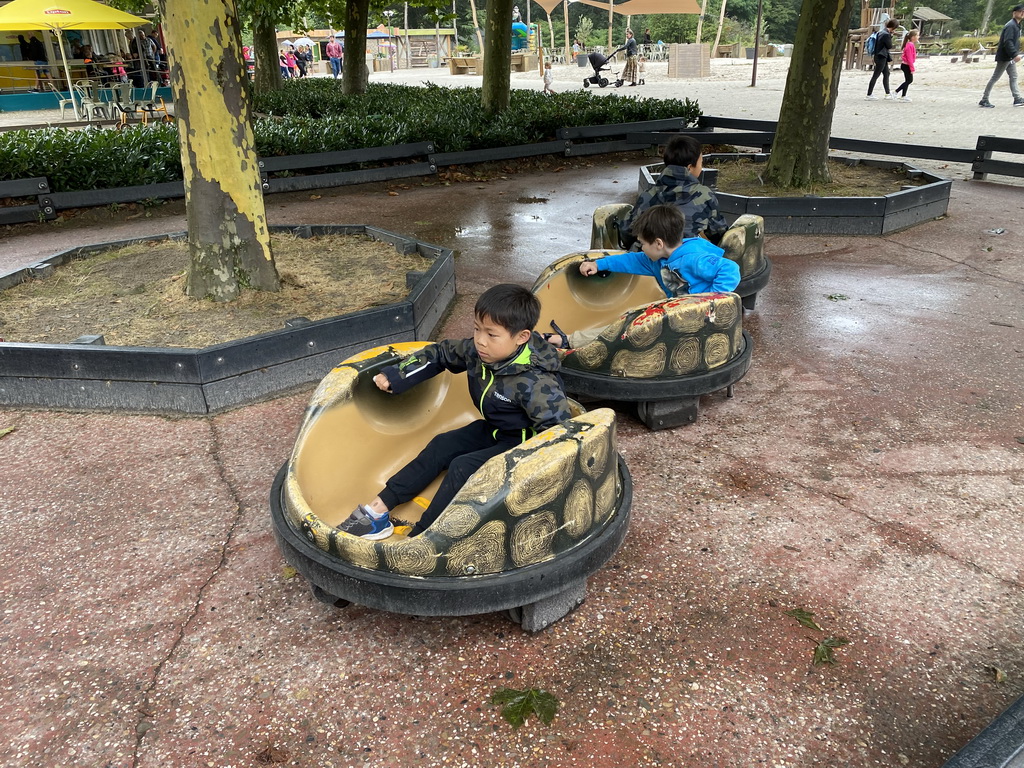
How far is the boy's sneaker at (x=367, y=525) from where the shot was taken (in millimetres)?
2502

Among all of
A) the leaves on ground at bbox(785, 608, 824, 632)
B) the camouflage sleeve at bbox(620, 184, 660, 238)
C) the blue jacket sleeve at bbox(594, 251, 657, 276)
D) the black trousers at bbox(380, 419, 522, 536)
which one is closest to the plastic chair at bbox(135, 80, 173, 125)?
the camouflage sleeve at bbox(620, 184, 660, 238)

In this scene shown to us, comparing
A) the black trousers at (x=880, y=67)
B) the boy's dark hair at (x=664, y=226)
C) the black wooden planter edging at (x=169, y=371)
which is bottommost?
the black wooden planter edging at (x=169, y=371)

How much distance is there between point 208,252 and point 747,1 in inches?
2471

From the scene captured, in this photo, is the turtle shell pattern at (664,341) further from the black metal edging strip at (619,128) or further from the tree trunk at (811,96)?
the black metal edging strip at (619,128)

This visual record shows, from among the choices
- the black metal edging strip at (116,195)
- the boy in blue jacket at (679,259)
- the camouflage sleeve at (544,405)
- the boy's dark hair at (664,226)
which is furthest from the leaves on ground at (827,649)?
the black metal edging strip at (116,195)

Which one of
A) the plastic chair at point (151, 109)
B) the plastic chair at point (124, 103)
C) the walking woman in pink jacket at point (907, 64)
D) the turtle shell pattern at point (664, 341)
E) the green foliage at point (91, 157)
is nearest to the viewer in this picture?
the turtle shell pattern at point (664, 341)

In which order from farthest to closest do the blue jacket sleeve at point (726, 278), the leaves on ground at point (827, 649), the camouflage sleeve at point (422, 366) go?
the blue jacket sleeve at point (726, 278)
the camouflage sleeve at point (422, 366)
the leaves on ground at point (827, 649)

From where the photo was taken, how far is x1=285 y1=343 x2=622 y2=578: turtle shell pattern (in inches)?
84.3

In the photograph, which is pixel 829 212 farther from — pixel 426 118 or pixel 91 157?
pixel 91 157

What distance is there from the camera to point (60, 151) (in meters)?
8.16

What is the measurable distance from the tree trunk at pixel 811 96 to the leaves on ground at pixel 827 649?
6.75m

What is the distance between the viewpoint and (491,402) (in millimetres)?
2582

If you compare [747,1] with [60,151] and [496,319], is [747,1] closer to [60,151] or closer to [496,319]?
[60,151]

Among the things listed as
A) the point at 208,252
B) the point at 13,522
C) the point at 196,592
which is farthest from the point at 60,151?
the point at 196,592
